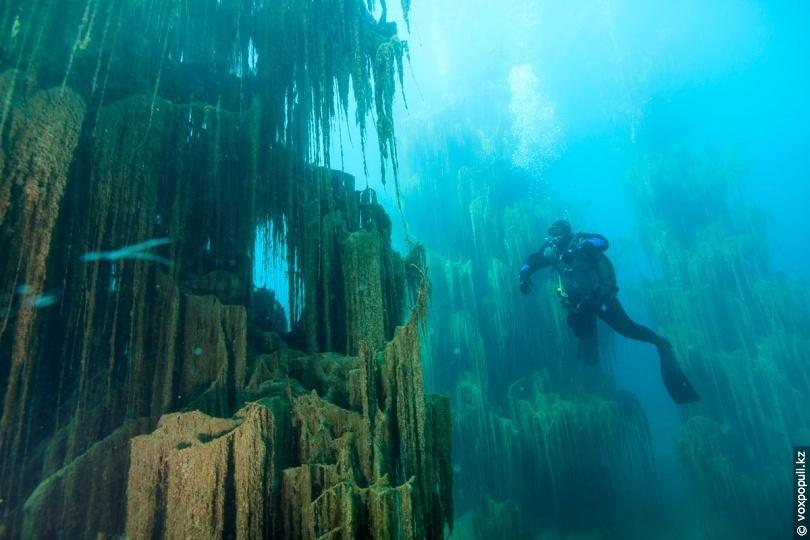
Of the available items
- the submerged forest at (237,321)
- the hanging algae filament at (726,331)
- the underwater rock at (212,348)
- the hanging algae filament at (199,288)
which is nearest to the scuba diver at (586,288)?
the submerged forest at (237,321)

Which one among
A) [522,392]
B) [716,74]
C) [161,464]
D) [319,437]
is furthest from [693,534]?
[716,74]

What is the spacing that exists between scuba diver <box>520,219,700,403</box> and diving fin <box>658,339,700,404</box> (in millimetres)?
25

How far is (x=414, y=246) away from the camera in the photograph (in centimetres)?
792

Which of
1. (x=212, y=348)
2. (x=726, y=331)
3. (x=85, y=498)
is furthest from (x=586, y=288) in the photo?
(x=726, y=331)

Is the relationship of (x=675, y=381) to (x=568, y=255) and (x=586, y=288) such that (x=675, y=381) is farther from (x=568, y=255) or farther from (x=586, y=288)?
(x=568, y=255)

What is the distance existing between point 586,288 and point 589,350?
231 centimetres

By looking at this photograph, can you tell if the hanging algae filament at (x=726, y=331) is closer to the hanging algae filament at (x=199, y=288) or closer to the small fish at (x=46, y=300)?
the hanging algae filament at (x=199, y=288)

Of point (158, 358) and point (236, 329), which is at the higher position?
point (236, 329)

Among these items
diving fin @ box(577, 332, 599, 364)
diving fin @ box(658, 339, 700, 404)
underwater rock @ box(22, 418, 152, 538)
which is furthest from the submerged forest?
diving fin @ box(658, 339, 700, 404)

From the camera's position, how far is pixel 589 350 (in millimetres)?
12820

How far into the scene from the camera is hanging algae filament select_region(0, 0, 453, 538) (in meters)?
3.75

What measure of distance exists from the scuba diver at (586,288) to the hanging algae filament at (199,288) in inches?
270

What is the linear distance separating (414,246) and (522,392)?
42.4 ft

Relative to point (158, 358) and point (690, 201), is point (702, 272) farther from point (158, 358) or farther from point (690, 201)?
point (158, 358)
